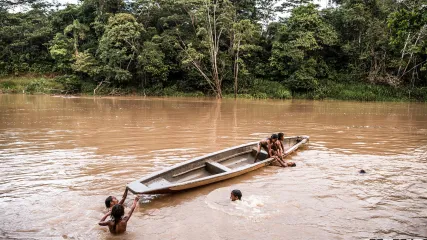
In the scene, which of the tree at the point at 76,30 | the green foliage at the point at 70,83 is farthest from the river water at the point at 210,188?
the tree at the point at 76,30

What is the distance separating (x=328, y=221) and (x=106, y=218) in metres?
3.05

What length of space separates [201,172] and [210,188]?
791mm

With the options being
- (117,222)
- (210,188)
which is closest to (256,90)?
(210,188)

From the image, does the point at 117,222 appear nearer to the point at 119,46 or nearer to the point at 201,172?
the point at 201,172

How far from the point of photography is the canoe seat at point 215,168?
6.03m

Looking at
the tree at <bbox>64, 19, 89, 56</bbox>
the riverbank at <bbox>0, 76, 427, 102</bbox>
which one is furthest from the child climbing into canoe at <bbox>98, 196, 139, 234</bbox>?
the tree at <bbox>64, 19, 89, 56</bbox>

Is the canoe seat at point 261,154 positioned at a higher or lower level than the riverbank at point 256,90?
lower

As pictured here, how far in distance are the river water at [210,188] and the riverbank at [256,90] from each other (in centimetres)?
1710

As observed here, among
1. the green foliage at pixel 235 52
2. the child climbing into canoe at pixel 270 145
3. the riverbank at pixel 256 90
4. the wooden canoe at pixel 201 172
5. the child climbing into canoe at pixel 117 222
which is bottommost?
the child climbing into canoe at pixel 117 222

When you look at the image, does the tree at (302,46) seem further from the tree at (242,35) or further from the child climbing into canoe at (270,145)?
the child climbing into canoe at (270,145)

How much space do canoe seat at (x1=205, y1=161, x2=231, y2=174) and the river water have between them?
0.85ft

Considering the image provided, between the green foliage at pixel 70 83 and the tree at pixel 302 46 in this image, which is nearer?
the tree at pixel 302 46

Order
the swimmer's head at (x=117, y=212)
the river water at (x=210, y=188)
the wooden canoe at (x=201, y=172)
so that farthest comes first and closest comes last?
1. the wooden canoe at (x=201, y=172)
2. the river water at (x=210, y=188)
3. the swimmer's head at (x=117, y=212)

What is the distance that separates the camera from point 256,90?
28.5 meters
